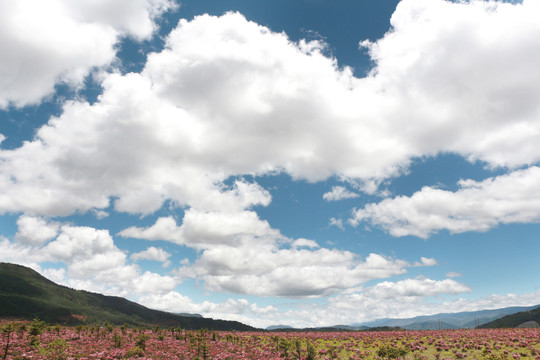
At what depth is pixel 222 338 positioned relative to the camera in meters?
57.6

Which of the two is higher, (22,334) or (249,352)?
(22,334)

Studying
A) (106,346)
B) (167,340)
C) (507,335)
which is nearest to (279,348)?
(167,340)

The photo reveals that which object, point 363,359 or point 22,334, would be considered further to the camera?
point 22,334

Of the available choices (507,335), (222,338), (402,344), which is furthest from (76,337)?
(507,335)

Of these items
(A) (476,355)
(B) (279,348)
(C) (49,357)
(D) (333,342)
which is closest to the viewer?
(C) (49,357)

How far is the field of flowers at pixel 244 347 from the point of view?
38.0 m

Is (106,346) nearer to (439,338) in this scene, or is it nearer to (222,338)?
(222,338)

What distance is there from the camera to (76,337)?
4831cm

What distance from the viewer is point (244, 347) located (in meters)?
49.6

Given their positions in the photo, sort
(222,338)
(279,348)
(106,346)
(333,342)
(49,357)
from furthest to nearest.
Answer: (222,338), (333,342), (279,348), (106,346), (49,357)

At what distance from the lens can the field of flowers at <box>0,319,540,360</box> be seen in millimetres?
37969

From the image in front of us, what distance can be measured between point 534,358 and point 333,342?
25.4m

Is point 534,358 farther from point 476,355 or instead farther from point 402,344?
point 402,344

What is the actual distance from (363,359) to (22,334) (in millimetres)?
46017
